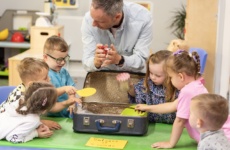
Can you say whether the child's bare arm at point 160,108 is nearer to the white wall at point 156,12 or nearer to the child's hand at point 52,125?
the child's hand at point 52,125

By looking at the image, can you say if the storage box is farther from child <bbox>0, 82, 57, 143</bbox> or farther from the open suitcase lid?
child <bbox>0, 82, 57, 143</bbox>

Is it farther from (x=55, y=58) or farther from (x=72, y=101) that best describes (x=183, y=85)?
(x=55, y=58)

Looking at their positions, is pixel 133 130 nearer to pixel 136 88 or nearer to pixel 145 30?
pixel 136 88

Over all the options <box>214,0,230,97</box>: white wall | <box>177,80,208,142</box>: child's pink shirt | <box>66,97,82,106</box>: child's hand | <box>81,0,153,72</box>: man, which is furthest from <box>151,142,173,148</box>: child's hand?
<box>214,0,230,97</box>: white wall

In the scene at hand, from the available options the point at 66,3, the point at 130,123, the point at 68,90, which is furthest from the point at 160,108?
the point at 66,3

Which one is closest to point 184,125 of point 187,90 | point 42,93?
point 187,90

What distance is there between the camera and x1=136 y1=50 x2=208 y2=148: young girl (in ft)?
6.30

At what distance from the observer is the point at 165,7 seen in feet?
18.8

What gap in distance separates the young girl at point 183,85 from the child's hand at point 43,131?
0.46 m

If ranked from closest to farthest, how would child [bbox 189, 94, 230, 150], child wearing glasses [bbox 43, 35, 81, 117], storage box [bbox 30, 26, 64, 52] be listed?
child [bbox 189, 94, 230, 150], child wearing glasses [bbox 43, 35, 81, 117], storage box [bbox 30, 26, 64, 52]

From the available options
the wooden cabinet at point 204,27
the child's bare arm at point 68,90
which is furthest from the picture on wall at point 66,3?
the child's bare arm at point 68,90

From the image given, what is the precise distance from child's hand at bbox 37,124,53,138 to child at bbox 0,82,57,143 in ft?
0.10

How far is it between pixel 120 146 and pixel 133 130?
0.53 ft

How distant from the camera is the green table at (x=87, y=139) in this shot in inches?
74.6
